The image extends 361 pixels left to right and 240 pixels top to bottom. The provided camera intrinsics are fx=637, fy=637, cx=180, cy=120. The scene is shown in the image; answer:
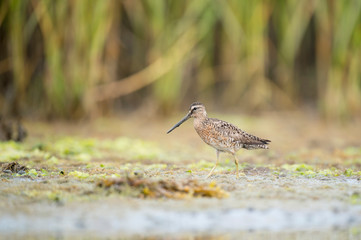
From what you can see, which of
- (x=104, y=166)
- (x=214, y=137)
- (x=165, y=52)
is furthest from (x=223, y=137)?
(x=165, y=52)

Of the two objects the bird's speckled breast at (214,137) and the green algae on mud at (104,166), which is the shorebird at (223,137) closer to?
the bird's speckled breast at (214,137)

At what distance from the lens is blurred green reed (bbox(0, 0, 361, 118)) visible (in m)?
9.51

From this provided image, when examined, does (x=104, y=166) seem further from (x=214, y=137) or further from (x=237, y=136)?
(x=237, y=136)

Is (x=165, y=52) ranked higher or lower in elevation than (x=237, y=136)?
higher

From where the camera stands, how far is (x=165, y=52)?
33.9ft

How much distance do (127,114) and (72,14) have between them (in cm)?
274

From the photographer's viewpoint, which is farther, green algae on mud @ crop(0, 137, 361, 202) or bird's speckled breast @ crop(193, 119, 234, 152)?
bird's speckled breast @ crop(193, 119, 234, 152)

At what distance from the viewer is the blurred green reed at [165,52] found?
9508mm

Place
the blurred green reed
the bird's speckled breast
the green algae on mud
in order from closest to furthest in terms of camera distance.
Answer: the green algae on mud → the bird's speckled breast → the blurred green reed

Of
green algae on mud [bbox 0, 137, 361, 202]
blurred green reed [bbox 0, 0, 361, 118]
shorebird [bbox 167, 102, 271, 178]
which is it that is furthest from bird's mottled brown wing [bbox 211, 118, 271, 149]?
blurred green reed [bbox 0, 0, 361, 118]

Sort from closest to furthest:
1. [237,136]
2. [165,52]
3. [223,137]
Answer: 1. [223,137]
2. [237,136]
3. [165,52]

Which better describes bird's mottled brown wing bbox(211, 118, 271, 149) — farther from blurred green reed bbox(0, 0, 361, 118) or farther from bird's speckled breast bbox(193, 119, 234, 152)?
blurred green reed bbox(0, 0, 361, 118)

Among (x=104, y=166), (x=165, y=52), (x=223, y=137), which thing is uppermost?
(x=165, y=52)

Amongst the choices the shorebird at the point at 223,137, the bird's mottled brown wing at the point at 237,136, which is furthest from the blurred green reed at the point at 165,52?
the bird's mottled brown wing at the point at 237,136
